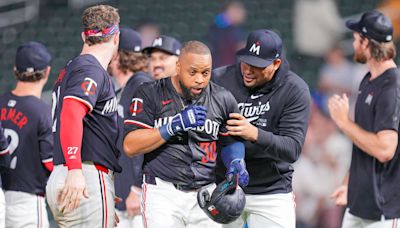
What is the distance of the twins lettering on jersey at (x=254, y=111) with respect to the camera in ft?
19.7

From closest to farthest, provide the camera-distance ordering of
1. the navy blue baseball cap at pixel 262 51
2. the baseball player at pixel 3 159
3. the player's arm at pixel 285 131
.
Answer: the player's arm at pixel 285 131 → the navy blue baseball cap at pixel 262 51 → the baseball player at pixel 3 159

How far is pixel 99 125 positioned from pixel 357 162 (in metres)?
2.23

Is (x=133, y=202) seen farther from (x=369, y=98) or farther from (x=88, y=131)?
(x=369, y=98)

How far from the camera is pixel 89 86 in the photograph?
5.39 meters

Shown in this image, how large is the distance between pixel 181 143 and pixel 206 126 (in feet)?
0.66

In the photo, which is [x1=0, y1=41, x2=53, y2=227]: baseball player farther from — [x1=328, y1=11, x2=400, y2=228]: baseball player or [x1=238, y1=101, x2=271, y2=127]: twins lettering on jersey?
[x1=328, y1=11, x2=400, y2=228]: baseball player

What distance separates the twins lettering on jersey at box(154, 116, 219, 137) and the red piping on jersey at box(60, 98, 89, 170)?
0.51 m

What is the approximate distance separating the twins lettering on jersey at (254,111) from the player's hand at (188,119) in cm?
89

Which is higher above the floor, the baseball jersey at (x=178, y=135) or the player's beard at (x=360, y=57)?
the player's beard at (x=360, y=57)

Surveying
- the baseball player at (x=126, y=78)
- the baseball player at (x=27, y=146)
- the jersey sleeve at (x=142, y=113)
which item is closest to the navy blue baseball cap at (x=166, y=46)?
the baseball player at (x=126, y=78)

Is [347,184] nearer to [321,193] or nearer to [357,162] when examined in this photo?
[357,162]

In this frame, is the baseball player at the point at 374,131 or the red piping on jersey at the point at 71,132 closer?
the red piping on jersey at the point at 71,132

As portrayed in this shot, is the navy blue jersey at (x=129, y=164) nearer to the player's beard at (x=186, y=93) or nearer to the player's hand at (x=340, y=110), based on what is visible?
the player's beard at (x=186, y=93)

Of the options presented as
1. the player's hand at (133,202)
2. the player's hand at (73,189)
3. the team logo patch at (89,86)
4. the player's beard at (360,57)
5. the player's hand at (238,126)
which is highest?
the player's beard at (360,57)
